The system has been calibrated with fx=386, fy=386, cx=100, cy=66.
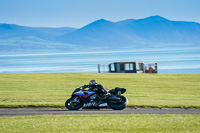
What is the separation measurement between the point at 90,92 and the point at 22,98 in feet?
24.0

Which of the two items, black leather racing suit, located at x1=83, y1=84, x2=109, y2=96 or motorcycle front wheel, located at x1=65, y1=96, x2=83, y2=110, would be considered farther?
motorcycle front wheel, located at x1=65, y1=96, x2=83, y2=110

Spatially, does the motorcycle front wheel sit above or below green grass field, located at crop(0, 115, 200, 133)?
above

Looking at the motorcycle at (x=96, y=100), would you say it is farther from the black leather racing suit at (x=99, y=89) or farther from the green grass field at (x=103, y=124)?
the green grass field at (x=103, y=124)

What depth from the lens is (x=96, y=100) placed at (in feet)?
58.4

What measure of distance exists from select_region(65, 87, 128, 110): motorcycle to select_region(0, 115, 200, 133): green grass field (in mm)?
2178

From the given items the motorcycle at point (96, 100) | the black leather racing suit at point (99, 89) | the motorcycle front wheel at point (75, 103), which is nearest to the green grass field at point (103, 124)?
the motorcycle at point (96, 100)

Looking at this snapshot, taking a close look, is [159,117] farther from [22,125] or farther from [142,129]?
[22,125]

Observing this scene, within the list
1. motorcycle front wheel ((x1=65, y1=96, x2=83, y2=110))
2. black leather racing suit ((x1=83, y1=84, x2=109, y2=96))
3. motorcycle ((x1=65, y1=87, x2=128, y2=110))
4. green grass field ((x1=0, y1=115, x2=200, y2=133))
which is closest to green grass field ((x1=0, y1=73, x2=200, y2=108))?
motorcycle front wheel ((x1=65, y1=96, x2=83, y2=110))

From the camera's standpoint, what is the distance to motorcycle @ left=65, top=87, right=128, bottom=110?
17.6m

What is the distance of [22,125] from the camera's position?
13148 mm

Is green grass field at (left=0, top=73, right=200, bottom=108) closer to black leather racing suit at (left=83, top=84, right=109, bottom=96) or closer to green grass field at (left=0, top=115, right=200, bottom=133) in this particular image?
black leather racing suit at (left=83, top=84, right=109, bottom=96)

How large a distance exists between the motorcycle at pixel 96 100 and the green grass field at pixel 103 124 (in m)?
2.18

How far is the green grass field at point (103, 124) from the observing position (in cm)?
1229

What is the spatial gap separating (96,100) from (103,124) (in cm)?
465
